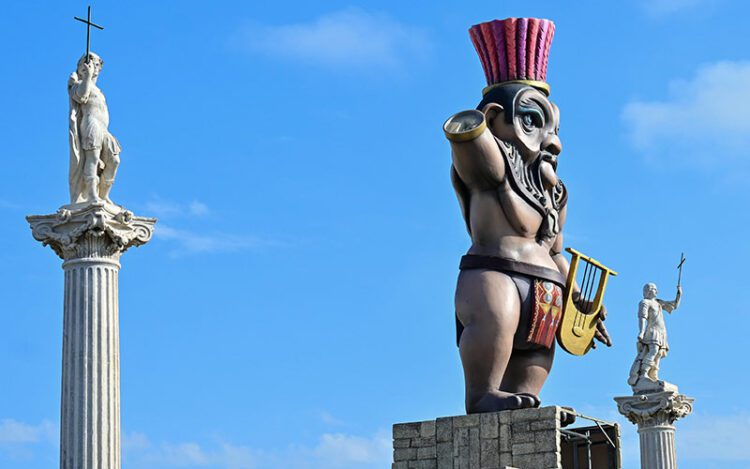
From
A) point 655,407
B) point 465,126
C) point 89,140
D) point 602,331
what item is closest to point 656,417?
Answer: point 655,407

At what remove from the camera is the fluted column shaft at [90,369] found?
1584cm

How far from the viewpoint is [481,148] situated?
15531mm

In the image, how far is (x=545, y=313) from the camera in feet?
51.3

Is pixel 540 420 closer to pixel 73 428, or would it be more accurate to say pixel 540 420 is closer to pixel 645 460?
pixel 73 428

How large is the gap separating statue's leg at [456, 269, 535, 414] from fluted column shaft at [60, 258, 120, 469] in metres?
3.47

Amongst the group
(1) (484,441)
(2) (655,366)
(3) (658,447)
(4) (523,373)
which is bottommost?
(1) (484,441)

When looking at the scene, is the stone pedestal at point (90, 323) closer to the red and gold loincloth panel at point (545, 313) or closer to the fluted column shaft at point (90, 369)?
the fluted column shaft at point (90, 369)

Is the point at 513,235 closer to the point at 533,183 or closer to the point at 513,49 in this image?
the point at 533,183

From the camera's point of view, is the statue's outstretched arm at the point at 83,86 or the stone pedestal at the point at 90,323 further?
the statue's outstretched arm at the point at 83,86

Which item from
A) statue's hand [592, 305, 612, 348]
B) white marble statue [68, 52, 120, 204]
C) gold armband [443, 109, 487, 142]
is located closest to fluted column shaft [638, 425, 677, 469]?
statue's hand [592, 305, 612, 348]

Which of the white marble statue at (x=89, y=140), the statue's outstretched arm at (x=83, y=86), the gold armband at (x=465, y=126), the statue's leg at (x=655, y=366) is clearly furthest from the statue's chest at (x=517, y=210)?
the statue's leg at (x=655, y=366)

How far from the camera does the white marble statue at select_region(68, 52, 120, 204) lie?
16844 mm

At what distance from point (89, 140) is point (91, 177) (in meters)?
0.45

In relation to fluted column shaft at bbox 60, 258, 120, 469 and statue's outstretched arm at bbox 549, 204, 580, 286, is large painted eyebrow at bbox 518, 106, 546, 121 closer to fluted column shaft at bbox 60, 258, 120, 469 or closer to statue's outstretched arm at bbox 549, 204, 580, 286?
statue's outstretched arm at bbox 549, 204, 580, 286
